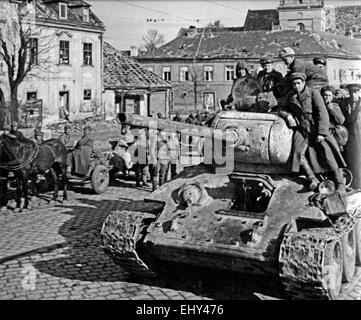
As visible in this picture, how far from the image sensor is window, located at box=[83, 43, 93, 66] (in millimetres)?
32938

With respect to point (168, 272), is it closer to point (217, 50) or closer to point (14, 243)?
point (14, 243)

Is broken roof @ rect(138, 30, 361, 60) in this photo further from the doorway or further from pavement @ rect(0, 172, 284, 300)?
pavement @ rect(0, 172, 284, 300)

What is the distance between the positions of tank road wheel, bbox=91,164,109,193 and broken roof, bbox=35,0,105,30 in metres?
16.1

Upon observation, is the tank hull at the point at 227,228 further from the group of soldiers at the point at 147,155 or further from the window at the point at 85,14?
the window at the point at 85,14

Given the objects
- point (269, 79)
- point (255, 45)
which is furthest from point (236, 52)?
point (269, 79)

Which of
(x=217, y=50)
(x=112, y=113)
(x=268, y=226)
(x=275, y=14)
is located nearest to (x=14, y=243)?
(x=268, y=226)

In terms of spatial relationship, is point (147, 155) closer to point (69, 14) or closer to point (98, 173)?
point (98, 173)

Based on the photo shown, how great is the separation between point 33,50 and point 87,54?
4848 millimetres

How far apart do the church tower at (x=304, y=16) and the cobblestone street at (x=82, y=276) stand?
37.4 meters

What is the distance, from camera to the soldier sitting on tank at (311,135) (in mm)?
7547

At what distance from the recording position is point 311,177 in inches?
292

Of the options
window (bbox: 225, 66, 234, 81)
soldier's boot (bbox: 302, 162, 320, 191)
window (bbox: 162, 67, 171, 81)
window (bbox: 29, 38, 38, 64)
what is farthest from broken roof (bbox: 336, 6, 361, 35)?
soldier's boot (bbox: 302, 162, 320, 191)

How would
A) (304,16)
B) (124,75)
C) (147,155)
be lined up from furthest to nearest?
1. (304,16)
2. (124,75)
3. (147,155)

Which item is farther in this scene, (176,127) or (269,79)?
(269,79)
